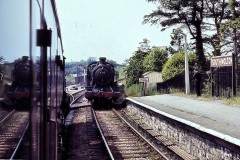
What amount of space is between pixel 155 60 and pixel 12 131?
38436 millimetres

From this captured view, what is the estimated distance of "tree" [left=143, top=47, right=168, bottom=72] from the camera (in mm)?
39844

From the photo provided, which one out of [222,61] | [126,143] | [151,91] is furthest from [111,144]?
[151,91]

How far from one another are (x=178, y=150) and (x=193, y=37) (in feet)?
73.7

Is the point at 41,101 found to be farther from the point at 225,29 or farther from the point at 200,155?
the point at 225,29

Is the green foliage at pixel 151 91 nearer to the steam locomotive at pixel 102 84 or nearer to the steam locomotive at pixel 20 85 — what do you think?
the steam locomotive at pixel 102 84

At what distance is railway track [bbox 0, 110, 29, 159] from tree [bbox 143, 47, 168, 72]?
3766 cm

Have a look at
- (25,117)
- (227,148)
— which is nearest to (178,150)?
(227,148)

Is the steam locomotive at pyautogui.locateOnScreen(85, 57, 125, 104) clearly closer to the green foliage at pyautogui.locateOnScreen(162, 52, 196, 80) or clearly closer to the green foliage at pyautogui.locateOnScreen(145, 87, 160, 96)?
the green foliage at pyautogui.locateOnScreen(145, 87, 160, 96)

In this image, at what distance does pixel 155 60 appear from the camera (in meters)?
40.2

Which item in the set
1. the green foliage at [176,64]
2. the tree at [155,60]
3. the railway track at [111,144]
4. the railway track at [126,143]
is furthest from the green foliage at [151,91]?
the railway track at [111,144]

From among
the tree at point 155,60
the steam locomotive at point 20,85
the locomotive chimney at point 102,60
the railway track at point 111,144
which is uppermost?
the tree at point 155,60

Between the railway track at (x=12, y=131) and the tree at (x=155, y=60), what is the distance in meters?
37.7

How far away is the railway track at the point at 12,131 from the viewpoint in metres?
1.89

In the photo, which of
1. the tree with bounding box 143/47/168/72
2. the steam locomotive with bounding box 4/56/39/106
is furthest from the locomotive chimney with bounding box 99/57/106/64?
the steam locomotive with bounding box 4/56/39/106
